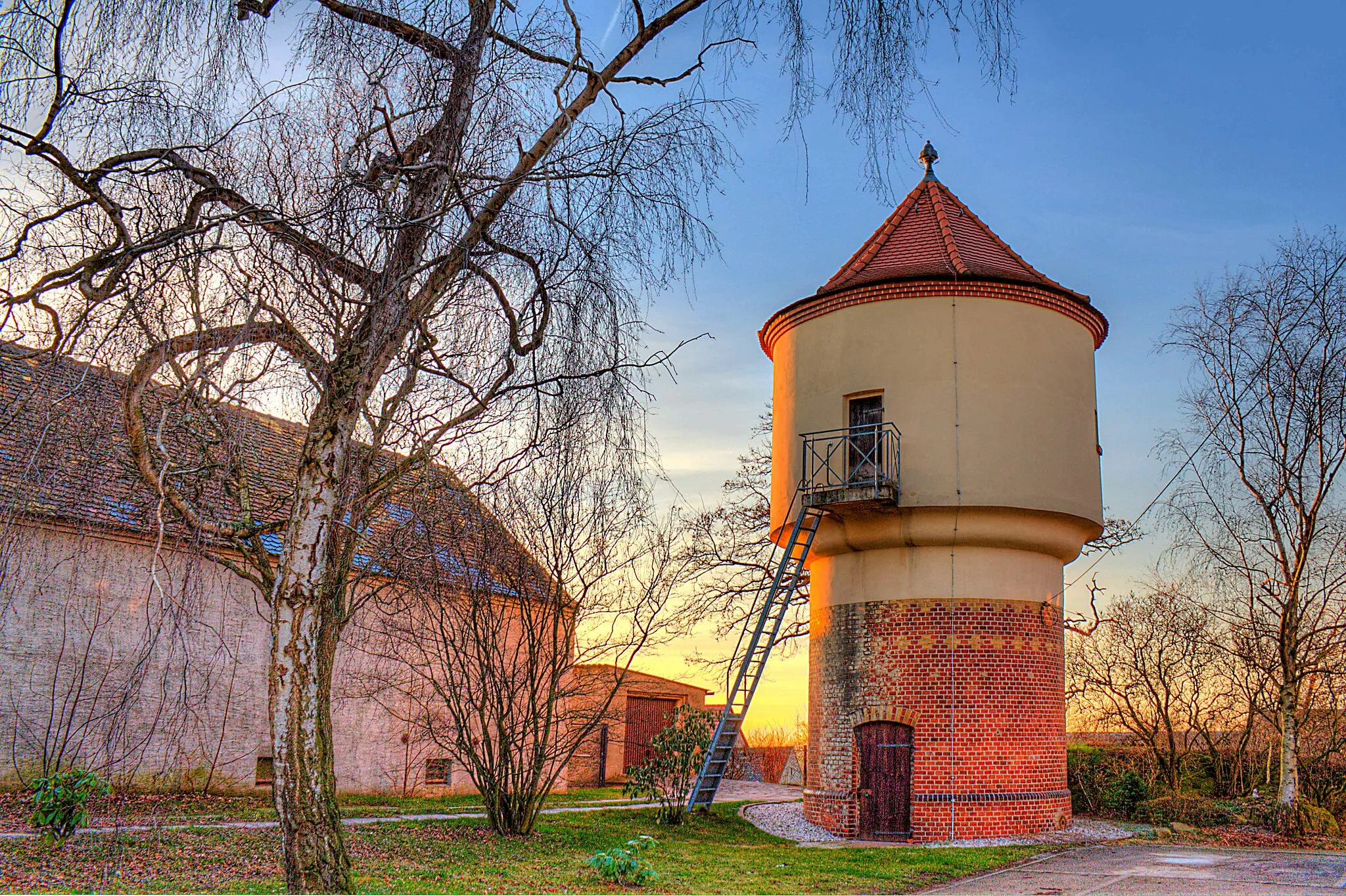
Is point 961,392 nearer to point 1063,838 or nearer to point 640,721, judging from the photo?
point 1063,838

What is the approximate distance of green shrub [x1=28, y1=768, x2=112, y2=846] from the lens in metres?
10.0

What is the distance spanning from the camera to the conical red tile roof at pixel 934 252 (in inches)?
638

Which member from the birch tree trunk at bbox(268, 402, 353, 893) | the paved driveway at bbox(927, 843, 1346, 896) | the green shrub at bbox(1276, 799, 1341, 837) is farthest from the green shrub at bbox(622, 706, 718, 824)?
the birch tree trunk at bbox(268, 402, 353, 893)

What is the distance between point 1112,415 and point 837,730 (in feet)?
23.9

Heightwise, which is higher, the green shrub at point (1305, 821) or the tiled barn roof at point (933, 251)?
the tiled barn roof at point (933, 251)

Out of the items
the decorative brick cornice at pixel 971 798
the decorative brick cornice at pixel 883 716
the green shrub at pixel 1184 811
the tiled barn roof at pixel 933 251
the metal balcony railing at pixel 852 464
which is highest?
the tiled barn roof at pixel 933 251

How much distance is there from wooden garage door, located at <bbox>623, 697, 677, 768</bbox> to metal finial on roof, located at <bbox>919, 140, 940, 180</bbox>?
1483 centimetres

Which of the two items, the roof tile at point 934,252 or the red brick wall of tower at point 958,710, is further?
the roof tile at point 934,252

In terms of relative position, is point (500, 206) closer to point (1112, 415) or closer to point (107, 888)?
point (107, 888)

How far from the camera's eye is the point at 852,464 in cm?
1597

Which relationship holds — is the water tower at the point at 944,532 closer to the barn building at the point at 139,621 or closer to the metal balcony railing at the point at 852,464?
the metal balcony railing at the point at 852,464

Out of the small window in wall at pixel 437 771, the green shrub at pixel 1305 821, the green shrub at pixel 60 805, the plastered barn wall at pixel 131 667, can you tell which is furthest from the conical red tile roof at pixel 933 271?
the green shrub at pixel 60 805

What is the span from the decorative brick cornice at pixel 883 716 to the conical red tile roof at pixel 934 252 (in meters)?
6.71

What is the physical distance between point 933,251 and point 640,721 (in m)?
15.9
